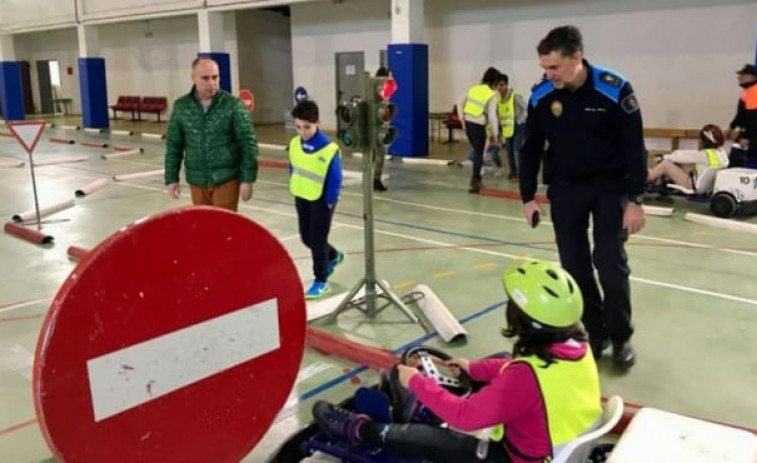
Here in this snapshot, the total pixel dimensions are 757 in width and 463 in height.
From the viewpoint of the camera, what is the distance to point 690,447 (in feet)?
7.76

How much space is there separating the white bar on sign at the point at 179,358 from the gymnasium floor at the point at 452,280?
1268 mm

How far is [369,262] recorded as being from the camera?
15.9ft

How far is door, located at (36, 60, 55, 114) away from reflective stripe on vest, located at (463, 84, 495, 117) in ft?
82.9

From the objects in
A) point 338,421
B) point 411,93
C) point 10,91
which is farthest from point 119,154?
point 338,421

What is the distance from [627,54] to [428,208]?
7544mm

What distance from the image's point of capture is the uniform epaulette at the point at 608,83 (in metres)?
3.60

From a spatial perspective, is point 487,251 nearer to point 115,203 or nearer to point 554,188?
point 554,188

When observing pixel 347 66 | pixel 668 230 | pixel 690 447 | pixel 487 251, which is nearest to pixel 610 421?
pixel 690 447

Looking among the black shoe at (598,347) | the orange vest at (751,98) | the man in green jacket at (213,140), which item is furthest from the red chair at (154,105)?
the black shoe at (598,347)

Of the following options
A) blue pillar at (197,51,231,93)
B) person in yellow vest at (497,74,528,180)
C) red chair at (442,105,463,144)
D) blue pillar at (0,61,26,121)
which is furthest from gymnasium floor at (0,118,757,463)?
blue pillar at (0,61,26,121)

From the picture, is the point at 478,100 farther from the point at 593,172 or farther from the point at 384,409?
the point at 384,409

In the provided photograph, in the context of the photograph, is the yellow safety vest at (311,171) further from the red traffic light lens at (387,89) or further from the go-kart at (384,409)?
the go-kart at (384,409)

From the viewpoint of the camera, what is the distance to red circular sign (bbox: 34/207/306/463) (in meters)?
1.63

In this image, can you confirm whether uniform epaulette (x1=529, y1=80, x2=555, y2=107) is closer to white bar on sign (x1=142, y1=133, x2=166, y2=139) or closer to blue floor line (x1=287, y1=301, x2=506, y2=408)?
blue floor line (x1=287, y1=301, x2=506, y2=408)
